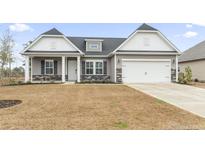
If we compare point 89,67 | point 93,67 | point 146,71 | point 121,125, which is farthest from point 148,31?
point 121,125

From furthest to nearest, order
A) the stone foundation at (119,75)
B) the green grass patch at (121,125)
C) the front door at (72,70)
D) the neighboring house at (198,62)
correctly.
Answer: the neighboring house at (198,62) < the front door at (72,70) < the stone foundation at (119,75) < the green grass patch at (121,125)

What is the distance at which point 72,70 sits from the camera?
27094 mm

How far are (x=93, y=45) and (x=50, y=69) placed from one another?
5.31 metres

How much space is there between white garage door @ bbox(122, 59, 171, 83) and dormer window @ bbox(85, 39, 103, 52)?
176 inches

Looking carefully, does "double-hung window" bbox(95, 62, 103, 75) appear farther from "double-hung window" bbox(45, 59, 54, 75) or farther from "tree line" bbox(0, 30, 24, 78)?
"tree line" bbox(0, 30, 24, 78)

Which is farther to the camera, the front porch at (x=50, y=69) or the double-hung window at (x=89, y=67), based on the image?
the double-hung window at (x=89, y=67)

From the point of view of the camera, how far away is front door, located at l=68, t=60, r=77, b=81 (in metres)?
27.0

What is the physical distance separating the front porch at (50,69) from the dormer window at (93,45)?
2.24 m

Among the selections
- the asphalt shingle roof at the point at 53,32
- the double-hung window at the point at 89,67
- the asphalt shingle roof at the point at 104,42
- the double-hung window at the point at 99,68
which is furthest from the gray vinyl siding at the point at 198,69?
the asphalt shingle roof at the point at 53,32

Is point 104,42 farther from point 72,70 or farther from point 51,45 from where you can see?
point 51,45

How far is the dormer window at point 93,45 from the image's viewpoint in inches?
1098

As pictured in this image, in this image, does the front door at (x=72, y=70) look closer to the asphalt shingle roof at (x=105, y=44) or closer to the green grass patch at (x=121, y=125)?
the asphalt shingle roof at (x=105, y=44)

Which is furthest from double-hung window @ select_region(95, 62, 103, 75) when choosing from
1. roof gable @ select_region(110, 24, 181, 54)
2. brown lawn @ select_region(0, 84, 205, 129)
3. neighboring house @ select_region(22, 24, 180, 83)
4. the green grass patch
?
the green grass patch
